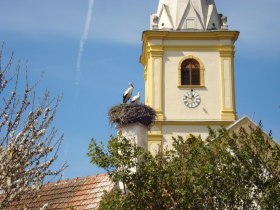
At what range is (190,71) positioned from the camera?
3247 cm

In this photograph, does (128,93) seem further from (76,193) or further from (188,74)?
(188,74)

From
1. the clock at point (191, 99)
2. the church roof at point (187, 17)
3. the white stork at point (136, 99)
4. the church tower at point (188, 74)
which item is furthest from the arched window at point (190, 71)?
the white stork at point (136, 99)

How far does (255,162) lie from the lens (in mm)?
12703

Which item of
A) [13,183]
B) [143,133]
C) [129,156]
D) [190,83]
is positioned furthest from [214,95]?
[13,183]

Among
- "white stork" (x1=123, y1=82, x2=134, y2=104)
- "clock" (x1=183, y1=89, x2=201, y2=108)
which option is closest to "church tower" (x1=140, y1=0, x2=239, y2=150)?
"clock" (x1=183, y1=89, x2=201, y2=108)

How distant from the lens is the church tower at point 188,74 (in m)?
31.1

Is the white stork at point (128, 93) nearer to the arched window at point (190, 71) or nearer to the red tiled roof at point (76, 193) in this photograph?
the red tiled roof at point (76, 193)

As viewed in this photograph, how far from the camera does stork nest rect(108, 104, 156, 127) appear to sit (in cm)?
1833

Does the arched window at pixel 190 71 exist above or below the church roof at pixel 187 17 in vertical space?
below

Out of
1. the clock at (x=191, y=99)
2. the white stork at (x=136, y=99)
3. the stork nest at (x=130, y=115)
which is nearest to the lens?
the stork nest at (x=130, y=115)

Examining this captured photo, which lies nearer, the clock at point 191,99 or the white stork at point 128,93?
the white stork at point 128,93

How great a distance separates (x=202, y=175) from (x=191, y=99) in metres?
19.1

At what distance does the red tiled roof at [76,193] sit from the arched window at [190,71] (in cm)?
1359

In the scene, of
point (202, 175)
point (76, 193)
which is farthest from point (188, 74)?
point (202, 175)
